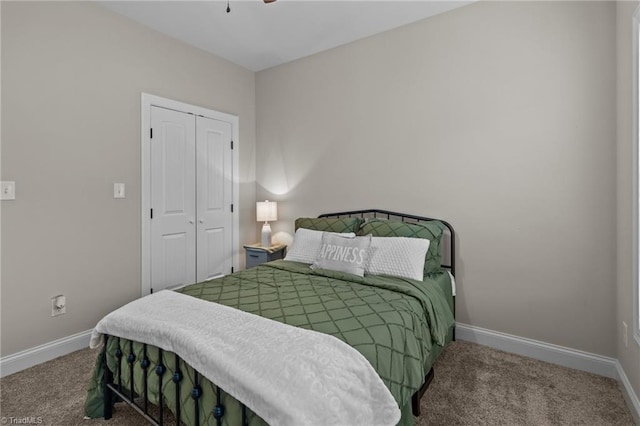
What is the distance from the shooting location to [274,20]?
2977mm

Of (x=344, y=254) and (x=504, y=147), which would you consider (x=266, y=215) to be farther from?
(x=504, y=147)

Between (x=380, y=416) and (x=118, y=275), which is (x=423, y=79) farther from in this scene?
(x=118, y=275)

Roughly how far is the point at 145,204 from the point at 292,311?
6.96ft

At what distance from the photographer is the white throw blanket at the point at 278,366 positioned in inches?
42.9

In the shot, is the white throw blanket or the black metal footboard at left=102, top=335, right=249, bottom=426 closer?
the white throw blanket

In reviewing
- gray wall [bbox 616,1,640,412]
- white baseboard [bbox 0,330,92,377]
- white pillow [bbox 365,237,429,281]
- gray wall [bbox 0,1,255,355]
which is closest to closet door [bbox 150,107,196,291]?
gray wall [bbox 0,1,255,355]

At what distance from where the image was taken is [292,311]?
1.73 m

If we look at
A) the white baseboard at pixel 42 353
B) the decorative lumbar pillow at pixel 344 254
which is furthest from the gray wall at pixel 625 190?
the white baseboard at pixel 42 353

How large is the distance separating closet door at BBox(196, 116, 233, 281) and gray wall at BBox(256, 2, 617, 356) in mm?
1296

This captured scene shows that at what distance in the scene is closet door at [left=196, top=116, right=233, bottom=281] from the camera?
360 centimetres

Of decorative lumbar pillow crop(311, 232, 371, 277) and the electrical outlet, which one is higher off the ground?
decorative lumbar pillow crop(311, 232, 371, 277)

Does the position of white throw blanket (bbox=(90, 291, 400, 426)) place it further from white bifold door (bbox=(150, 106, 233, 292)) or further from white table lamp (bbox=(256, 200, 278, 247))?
white table lamp (bbox=(256, 200, 278, 247))

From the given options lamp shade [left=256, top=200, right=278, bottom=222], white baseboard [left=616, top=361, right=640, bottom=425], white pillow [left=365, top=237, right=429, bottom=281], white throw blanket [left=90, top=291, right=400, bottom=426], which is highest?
lamp shade [left=256, top=200, right=278, bottom=222]

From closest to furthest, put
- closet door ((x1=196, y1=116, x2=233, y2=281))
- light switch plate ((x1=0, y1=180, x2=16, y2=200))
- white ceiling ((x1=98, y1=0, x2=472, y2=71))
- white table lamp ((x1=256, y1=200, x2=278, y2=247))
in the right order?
light switch plate ((x1=0, y1=180, x2=16, y2=200)) < white ceiling ((x1=98, y1=0, x2=472, y2=71)) < closet door ((x1=196, y1=116, x2=233, y2=281)) < white table lamp ((x1=256, y1=200, x2=278, y2=247))
